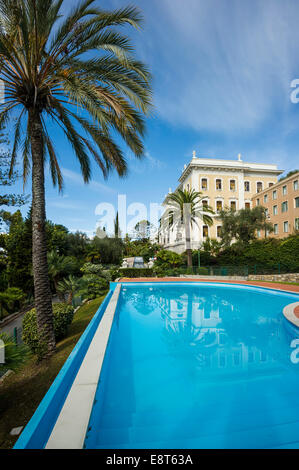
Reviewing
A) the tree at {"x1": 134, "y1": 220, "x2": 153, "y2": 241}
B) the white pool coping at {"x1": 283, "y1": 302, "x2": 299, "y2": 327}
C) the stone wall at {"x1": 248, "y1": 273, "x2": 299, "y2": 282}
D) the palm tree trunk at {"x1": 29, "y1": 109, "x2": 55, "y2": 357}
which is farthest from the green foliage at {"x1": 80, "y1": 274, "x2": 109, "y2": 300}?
the tree at {"x1": 134, "y1": 220, "x2": 153, "y2": 241}

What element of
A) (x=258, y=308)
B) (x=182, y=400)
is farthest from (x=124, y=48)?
(x=258, y=308)

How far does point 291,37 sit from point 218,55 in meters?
2.59

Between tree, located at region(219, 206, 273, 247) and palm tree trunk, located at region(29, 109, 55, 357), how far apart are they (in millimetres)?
21699

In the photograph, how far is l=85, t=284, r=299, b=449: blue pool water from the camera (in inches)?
102

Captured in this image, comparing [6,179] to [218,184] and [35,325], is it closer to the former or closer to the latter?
[35,325]

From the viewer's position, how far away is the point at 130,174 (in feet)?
22.6

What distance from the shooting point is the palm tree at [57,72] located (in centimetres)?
464

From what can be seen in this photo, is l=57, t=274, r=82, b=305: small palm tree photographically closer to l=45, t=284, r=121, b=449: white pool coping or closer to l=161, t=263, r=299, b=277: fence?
l=45, t=284, r=121, b=449: white pool coping

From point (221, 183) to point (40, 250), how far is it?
3007 cm

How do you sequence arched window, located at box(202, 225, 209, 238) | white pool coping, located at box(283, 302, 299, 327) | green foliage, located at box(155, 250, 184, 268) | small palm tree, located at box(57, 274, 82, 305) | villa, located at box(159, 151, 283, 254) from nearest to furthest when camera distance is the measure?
white pool coping, located at box(283, 302, 299, 327), small palm tree, located at box(57, 274, 82, 305), green foliage, located at box(155, 250, 184, 268), arched window, located at box(202, 225, 209, 238), villa, located at box(159, 151, 283, 254)

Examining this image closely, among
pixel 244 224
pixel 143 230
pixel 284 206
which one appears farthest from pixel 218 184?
pixel 143 230

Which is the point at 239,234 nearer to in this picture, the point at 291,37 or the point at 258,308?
the point at 258,308

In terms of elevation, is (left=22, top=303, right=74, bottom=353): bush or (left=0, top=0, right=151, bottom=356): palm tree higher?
(left=0, top=0, right=151, bottom=356): palm tree

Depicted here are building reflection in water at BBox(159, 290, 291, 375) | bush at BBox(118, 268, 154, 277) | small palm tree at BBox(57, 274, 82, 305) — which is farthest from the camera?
bush at BBox(118, 268, 154, 277)
